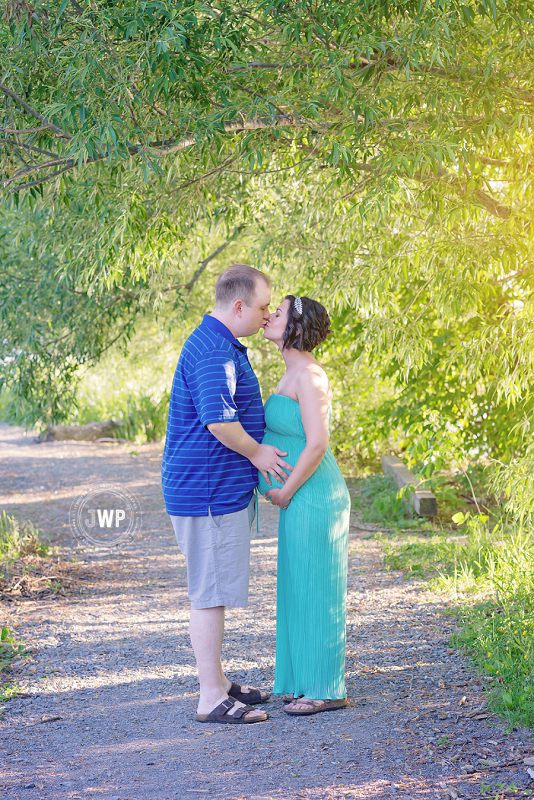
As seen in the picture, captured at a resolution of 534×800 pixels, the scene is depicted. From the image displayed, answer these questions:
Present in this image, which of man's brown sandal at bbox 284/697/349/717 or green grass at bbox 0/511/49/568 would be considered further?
green grass at bbox 0/511/49/568

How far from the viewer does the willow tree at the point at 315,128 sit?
13.3 ft

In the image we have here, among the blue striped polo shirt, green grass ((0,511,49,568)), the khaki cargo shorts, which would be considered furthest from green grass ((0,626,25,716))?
green grass ((0,511,49,568))

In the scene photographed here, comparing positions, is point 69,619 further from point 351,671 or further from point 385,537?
→ point 385,537

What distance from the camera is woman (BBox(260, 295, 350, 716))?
3.58m

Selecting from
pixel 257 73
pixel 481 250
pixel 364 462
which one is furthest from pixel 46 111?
pixel 364 462

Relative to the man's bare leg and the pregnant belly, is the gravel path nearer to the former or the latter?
Answer: the man's bare leg

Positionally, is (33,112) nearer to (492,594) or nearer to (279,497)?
(279,497)

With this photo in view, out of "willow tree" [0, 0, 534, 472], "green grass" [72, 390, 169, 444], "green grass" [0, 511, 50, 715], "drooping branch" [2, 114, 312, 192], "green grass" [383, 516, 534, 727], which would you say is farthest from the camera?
"green grass" [72, 390, 169, 444]

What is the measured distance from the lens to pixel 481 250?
521 centimetres

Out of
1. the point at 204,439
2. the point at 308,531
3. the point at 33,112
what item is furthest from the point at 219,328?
the point at 33,112

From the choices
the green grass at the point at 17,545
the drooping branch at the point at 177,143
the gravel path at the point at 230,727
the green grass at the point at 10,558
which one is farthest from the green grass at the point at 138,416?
the drooping branch at the point at 177,143

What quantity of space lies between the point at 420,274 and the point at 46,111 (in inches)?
141

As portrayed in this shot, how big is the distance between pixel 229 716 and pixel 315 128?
3071 millimetres

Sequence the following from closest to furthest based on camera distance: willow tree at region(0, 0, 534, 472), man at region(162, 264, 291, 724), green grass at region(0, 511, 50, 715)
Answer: man at region(162, 264, 291, 724)
willow tree at region(0, 0, 534, 472)
green grass at region(0, 511, 50, 715)
